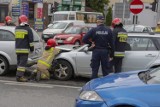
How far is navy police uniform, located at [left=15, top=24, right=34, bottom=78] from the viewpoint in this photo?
922 cm

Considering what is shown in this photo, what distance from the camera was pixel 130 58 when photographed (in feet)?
29.7

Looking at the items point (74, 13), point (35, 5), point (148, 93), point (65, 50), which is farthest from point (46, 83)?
point (35, 5)

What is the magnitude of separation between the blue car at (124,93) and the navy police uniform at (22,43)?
180 inches

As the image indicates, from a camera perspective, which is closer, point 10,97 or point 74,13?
point 10,97

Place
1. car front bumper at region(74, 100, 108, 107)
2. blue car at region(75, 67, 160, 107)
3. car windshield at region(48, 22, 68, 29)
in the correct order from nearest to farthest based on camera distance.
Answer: blue car at region(75, 67, 160, 107)
car front bumper at region(74, 100, 108, 107)
car windshield at region(48, 22, 68, 29)

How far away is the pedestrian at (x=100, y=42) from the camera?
8273 millimetres

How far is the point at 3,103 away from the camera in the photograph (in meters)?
7.12

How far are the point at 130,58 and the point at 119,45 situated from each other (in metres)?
0.43

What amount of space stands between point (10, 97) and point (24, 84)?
146cm

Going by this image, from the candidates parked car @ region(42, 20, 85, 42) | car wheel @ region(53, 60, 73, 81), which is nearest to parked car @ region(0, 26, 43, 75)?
car wheel @ region(53, 60, 73, 81)

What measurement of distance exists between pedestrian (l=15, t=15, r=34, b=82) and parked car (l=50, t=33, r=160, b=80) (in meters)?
0.87

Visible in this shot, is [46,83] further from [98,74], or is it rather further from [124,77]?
[124,77]

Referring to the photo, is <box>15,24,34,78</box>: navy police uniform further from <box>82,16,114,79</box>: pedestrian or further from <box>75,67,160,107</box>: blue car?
<box>75,67,160,107</box>: blue car

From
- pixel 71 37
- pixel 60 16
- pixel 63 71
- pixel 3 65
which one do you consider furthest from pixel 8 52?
pixel 60 16
